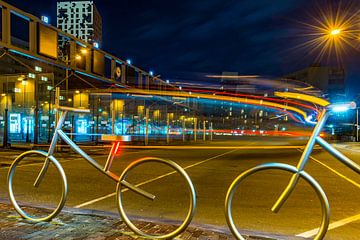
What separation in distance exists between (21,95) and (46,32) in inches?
380

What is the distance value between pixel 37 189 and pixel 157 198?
2768 millimetres

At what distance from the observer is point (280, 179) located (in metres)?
8.87

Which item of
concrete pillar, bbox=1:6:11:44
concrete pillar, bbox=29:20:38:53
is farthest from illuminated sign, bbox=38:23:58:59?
concrete pillar, bbox=1:6:11:44

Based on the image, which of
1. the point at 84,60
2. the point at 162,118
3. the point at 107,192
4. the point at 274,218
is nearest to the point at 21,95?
the point at 84,60

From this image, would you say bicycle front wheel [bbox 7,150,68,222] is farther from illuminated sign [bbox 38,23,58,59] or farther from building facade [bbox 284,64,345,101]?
building facade [bbox 284,64,345,101]

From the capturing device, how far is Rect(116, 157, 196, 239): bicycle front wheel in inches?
148

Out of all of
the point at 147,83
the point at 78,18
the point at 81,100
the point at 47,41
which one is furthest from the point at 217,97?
the point at 78,18

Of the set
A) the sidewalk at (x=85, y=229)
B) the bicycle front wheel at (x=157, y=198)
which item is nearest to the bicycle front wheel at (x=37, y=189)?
the sidewalk at (x=85, y=229)

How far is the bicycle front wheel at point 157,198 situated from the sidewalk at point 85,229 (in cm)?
12

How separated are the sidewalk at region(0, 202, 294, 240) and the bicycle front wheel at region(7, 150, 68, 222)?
18cm

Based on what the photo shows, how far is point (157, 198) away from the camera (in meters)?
6.44

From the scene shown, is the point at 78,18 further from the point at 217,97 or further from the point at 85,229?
the point at 85,229

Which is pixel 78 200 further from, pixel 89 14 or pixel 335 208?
pixel 89 14

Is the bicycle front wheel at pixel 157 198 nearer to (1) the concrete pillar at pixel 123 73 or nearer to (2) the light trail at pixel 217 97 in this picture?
(2) the light trail at pixel 217 97
